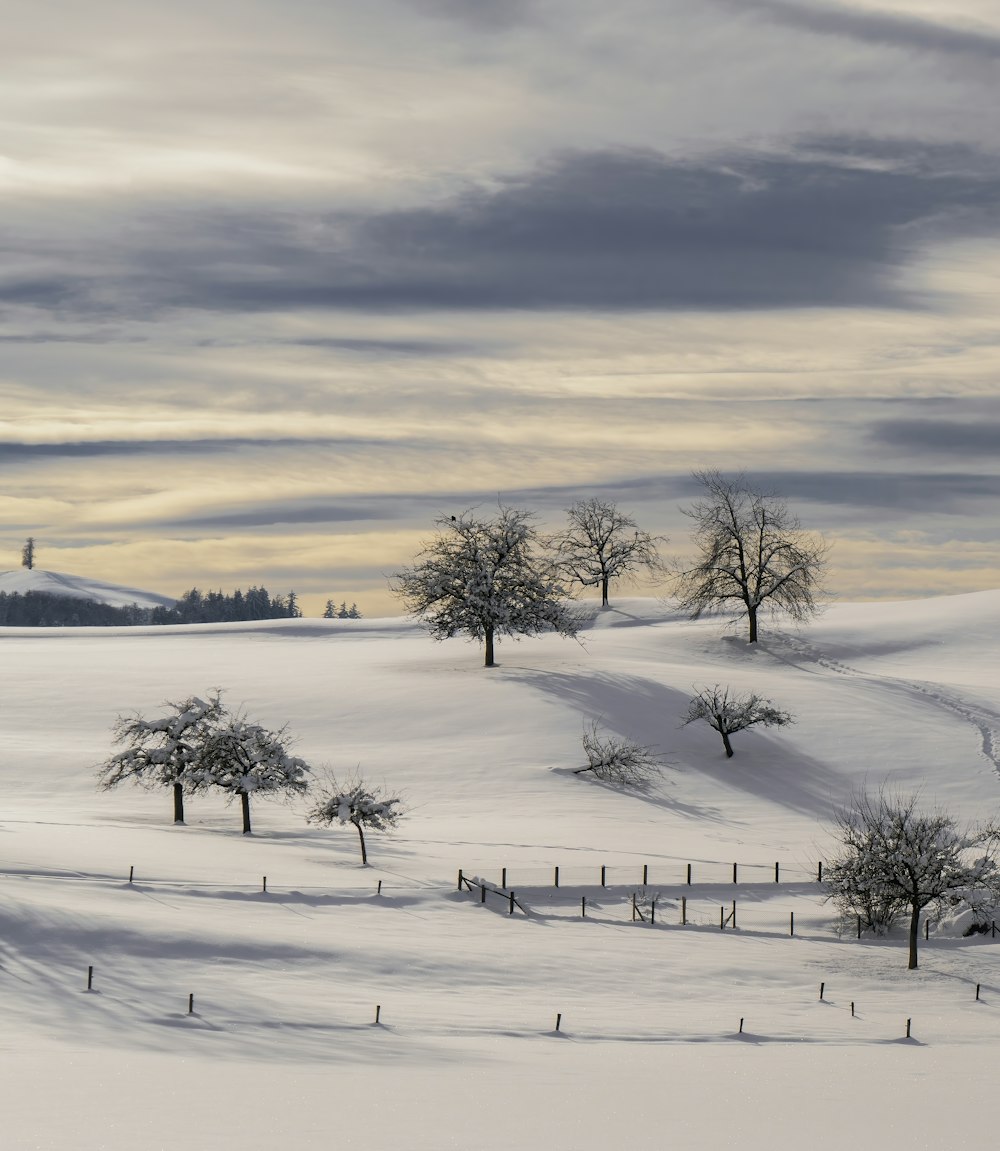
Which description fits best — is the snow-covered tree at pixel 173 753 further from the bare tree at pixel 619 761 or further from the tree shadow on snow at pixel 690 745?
the tree shadow on snow at pixel 690 745

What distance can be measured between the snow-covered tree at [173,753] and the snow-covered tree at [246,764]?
0.61 meters

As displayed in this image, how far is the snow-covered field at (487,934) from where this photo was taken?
23.8 metres

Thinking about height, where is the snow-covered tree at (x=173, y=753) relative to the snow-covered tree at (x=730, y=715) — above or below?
below

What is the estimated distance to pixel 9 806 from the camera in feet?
171

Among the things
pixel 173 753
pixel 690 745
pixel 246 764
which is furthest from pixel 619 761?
pixel 173 753

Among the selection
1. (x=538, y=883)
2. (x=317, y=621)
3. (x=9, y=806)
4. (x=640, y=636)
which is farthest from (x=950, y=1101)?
(x=317, y=621)

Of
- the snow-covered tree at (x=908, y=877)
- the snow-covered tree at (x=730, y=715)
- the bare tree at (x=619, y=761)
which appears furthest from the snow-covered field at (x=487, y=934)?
the snow-covered tree at (x=908, y=877)

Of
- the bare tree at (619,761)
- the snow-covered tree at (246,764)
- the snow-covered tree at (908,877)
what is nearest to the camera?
the snow-covered tree at (908,877)

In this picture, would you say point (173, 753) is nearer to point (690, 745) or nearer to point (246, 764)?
point (246, 764)

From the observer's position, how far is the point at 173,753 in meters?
54.3

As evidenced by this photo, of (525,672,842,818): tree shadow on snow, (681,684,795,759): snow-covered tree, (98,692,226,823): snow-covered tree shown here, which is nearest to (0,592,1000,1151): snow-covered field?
(525,672,842,818): tree shadow on snow

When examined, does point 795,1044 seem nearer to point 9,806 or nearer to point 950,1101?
point 950,1101

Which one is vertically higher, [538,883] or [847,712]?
[847,712]

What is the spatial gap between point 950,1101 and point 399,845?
2527 centimetres
